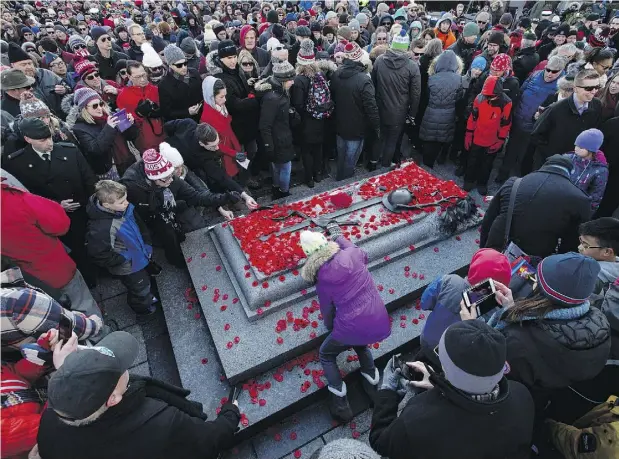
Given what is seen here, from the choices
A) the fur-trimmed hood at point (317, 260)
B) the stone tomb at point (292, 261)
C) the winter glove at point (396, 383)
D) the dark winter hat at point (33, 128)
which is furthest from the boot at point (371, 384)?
the dark winter hat at point (33, 128)

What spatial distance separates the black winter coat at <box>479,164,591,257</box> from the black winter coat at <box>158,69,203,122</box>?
462 cm

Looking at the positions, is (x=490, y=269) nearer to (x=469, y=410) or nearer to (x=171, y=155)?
(x=469, y=410)

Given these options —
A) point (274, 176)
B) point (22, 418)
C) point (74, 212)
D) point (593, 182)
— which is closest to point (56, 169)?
point (74, 212)

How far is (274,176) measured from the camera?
6156 mm

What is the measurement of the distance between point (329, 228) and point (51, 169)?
313cm

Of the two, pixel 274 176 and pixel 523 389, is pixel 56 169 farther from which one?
pixel 523 389

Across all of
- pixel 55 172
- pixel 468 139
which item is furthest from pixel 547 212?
pixel 55 172

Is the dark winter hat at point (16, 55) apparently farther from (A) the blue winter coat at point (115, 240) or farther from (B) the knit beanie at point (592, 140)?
(B) the knit beanie at point (592, 140)

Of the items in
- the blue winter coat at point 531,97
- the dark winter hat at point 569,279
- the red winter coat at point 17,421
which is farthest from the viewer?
the blue winter coat at point 531,97

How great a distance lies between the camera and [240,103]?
18.1 ft

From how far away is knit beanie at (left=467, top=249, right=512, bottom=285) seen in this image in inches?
111

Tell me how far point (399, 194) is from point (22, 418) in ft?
14.4

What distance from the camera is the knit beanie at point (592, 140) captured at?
4.23 meters

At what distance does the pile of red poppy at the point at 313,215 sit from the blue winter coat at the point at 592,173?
4.45 feet
